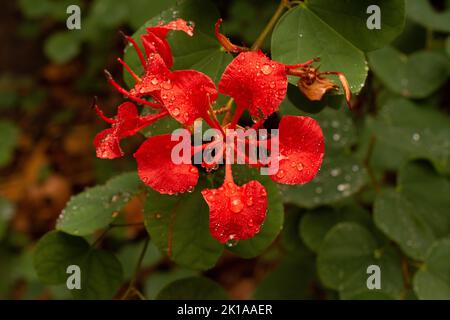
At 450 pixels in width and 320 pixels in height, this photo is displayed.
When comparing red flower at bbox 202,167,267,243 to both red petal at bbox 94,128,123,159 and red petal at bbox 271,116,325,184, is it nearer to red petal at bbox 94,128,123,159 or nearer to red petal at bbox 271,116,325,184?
red petal at bbox 271,116,325,184

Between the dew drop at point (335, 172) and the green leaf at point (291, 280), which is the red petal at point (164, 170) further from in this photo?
the green leaf at point (291, 280)

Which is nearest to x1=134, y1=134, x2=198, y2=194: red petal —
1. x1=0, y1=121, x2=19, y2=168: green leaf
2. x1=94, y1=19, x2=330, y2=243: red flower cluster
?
x1=94, y1=19, x2=330, y2=243: red flower cluster

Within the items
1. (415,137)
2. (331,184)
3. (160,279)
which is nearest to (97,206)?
(331,184)

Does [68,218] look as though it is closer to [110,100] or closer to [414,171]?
[414,171]

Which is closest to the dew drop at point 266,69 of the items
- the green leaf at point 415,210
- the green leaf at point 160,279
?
the green leaf at point 415,210

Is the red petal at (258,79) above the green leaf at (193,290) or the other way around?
above

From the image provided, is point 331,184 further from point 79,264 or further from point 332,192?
point 79,264
